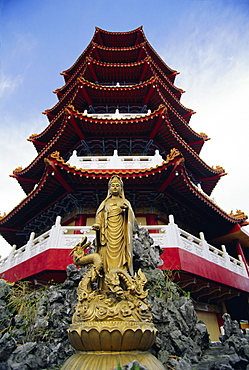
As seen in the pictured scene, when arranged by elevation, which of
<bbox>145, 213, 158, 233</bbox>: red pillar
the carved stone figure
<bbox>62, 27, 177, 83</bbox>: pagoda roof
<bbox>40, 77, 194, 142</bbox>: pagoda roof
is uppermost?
<bbox>62, 27, 177, 83</bbox>: pagoda roof

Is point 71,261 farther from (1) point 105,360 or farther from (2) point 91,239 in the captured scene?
(1) point 105,360

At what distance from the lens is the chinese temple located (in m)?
7.78

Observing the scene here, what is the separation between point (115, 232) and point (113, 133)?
7.96 m

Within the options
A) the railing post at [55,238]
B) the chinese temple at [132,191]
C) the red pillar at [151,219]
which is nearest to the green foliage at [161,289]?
the chinese temple at [132,191]

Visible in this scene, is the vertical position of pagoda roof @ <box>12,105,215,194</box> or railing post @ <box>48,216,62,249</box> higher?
pagoda roof @ <box>12,105,215,194</box>

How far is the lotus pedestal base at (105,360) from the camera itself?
2924 mm

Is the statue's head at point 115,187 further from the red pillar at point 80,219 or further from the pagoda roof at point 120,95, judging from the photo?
the pagoda roof at point 120,95

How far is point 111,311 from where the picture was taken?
330cm

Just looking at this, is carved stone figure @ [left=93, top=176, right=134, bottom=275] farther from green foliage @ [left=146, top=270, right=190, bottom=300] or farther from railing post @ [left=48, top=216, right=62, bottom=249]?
railing post @ [left=48, top=216, right=62, bottom=249]

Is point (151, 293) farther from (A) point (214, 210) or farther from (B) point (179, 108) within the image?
(B) point (179, 108)

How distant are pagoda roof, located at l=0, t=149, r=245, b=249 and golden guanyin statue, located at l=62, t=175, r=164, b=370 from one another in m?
4.37

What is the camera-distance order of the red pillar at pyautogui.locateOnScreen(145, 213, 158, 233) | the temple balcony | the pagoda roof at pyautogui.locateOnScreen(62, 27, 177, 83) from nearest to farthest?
the temple balcony
the red pillar at pyautogui.locateOnScreen(145, 213, 158, 233)
the pagoda roof at pyautogui.locateOnScreen(62, 27, 177, 83)

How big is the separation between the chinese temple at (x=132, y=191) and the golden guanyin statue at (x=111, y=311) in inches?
128

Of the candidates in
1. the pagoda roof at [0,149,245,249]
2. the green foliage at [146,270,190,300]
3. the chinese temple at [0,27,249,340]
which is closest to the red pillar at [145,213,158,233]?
the chinese temple at [0,27,249,340]
